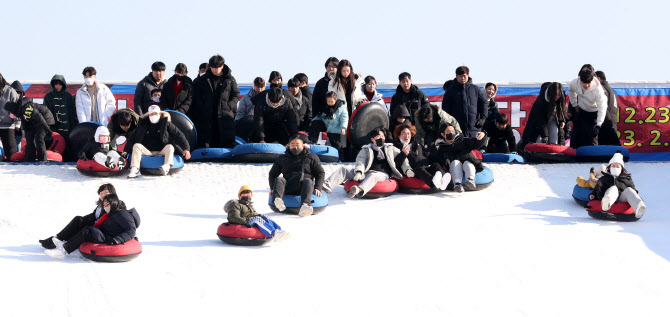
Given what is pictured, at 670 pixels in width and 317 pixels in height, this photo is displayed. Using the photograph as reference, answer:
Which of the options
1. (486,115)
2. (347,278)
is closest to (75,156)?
(486,115)

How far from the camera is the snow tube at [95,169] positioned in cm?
1351

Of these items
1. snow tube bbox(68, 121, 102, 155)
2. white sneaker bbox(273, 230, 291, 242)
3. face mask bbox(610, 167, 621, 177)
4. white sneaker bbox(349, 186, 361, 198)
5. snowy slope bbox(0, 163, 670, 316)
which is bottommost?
snowy slope bbox(0, 163, 670, 316)

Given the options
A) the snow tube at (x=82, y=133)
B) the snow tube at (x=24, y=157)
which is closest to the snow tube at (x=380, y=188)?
the snow tube at (x=82, y=133)

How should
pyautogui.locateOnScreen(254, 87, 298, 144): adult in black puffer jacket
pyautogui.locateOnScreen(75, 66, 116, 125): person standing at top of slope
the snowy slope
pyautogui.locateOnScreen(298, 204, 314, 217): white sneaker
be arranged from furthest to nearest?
1. pyautogui.locateOnScreen(75, 66, 116, 125): person standing at top of slope
2. pyautogui.locateOnScreen(254, 87, 298, 144): adult in black puffer jacket
3. pyautogui.locateOnScreen(298, 204, 314, 217): white sneaker
4. the snowy slope

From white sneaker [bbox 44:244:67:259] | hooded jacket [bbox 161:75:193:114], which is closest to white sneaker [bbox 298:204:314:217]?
white sneaker [bbox 44:244:67:259]

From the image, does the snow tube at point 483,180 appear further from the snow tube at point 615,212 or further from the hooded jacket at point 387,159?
the snow tube at point 615,212

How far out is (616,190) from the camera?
1147 cm

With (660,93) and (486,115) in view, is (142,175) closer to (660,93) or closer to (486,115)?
(486,115)

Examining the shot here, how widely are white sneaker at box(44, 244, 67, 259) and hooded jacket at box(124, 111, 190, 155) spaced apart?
4406 millimetres

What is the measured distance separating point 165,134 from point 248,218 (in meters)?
4.03

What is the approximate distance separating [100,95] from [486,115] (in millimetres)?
5775

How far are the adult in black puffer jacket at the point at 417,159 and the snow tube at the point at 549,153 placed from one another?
8.17 feet

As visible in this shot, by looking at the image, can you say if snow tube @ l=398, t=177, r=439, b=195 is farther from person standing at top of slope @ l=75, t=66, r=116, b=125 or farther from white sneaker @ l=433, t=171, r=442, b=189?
person standing at top of slope @ l=75, t=66, r=116, b=125

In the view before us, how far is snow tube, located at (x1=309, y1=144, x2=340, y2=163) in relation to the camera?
14367 millimetres
